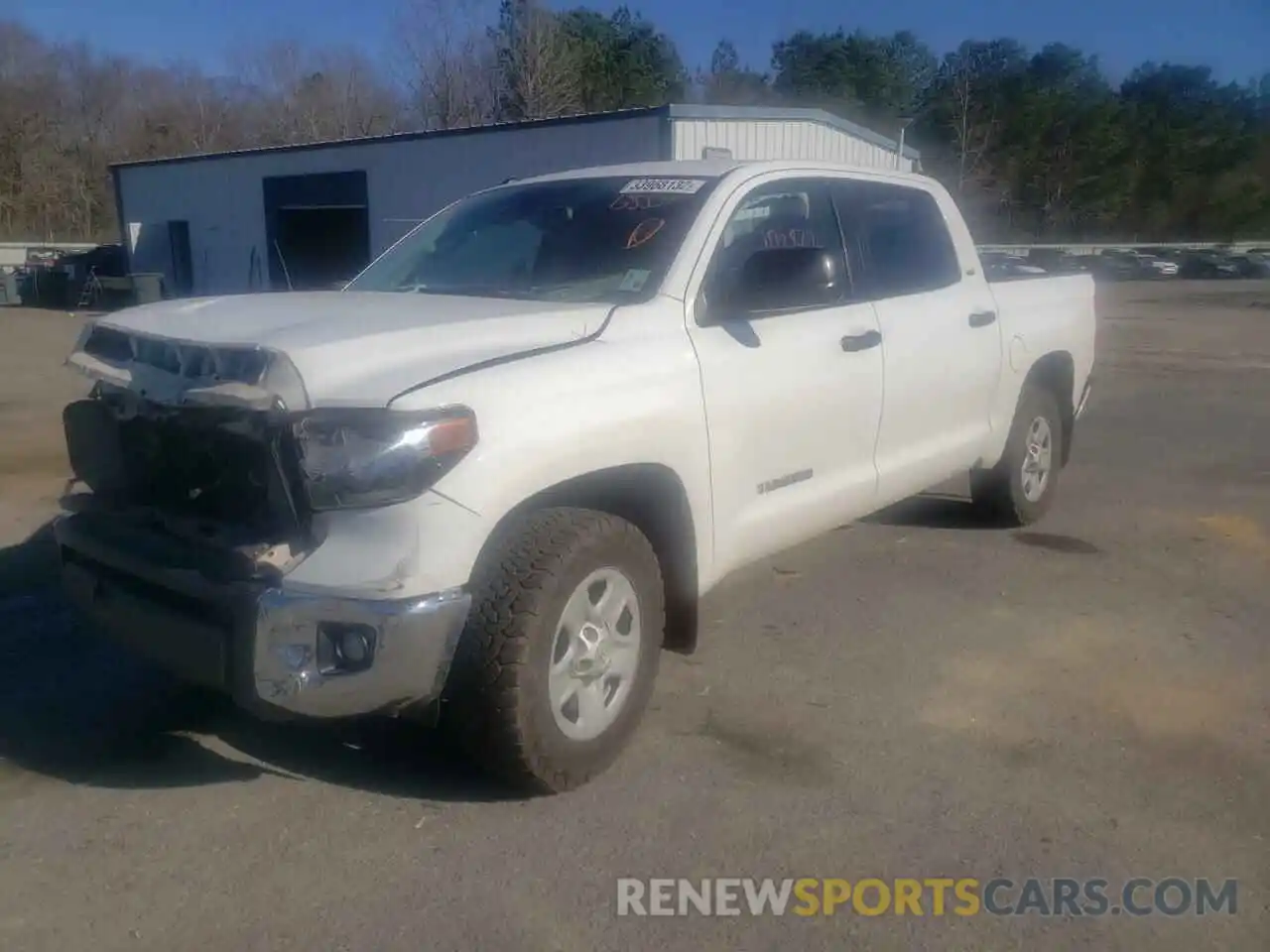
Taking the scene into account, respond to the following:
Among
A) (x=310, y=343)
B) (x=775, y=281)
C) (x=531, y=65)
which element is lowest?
(x=310, y=343)

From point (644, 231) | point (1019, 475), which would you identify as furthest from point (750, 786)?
point (1019, 475)

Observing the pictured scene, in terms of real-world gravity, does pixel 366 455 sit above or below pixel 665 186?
below

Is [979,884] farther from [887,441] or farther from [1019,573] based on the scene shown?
[1019,573]

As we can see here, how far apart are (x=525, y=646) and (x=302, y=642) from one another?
2.00 feet

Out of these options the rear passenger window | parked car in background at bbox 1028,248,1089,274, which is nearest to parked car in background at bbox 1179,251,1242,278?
parked car in background at bbox 1028,248,1089,274

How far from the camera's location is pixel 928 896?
3.22 m

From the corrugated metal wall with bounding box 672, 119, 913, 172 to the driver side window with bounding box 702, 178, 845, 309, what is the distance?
1177 centimetres

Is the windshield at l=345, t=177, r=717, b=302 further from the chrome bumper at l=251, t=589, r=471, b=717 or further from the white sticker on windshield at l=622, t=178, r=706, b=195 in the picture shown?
the chrome bumper at l=251, t=589, r=471, b=717

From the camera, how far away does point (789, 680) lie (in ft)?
15.5

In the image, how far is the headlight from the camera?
3.13 meters

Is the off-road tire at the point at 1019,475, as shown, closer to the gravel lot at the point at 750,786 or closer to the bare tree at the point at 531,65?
the gravel lot at the point at 750,786

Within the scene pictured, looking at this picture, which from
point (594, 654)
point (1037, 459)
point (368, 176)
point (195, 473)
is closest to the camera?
point (195, 473)

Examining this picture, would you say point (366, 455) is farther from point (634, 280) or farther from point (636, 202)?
point (636, 202)

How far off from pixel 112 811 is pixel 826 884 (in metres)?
2.15
